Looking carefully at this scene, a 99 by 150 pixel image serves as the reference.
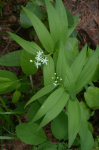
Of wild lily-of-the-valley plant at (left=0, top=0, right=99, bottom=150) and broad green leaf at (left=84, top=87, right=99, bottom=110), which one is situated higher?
wild lily-of-the-valley plant at (left=0, top=0, right=99, bottom=150)

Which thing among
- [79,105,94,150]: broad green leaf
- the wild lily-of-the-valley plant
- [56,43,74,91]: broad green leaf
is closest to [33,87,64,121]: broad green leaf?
the wild lily-of-the-valley plant

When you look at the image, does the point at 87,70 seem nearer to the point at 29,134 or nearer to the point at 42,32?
the point at 42,32

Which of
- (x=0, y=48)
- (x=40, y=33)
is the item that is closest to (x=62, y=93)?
(x=40, y=33)

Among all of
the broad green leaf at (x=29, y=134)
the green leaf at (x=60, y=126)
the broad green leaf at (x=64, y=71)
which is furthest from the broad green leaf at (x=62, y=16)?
the broad green leaf at (x=29, y=134)

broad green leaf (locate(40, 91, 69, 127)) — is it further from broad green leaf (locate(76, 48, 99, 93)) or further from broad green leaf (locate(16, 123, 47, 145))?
broad green leaf (locate(16, 123, 47, 145))

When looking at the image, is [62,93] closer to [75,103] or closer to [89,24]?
[75,103]

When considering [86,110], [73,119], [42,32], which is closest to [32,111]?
[73,119]
